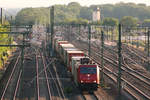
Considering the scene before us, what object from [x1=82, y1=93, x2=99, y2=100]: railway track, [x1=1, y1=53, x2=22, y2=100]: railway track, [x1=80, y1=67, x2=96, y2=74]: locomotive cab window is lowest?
[x1=1, y1=53, x2=22, y2=100]: railway track

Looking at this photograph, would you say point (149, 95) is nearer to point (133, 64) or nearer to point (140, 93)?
point (140, 93)

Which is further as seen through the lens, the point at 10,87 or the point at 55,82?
the point at 55,82

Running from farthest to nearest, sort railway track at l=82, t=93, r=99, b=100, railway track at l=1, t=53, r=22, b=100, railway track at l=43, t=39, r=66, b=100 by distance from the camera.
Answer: railway track at l=1, t=53, r=22, b=100
railway track at l=43, t=39, r=66, b=100
railway track at l=82, t=93, r=99, b=100

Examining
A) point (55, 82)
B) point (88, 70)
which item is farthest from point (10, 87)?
point (88, 70)

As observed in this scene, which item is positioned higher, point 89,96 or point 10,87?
point 89,96

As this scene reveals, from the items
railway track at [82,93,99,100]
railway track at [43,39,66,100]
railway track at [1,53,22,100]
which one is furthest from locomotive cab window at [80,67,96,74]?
railway track at [1,53,22,100]

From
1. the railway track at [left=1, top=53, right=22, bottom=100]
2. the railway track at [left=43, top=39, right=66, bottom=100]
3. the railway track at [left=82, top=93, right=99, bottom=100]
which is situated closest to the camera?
the railway track at [left=82, top=93, right=99, bottom=100]

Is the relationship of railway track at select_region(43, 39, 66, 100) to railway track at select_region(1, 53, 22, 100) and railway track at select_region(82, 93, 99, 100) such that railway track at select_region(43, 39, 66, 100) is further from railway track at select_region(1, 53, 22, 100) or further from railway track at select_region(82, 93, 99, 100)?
railway track at select_region(1, 53, 22, 100)

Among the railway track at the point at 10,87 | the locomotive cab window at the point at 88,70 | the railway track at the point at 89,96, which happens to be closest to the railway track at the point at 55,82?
the railway track at the point at 89,96

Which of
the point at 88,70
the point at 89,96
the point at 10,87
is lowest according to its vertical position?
the point at 10,87

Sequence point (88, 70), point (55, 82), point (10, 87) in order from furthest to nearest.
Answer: point (55, 82), point (10, 87), point (88, 70)

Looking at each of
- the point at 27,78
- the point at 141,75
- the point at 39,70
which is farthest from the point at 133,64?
the point at 27,78

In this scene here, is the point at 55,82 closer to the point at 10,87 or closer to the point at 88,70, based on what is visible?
the point at 10,87

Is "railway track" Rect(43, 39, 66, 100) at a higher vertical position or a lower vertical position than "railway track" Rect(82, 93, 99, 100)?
lower
